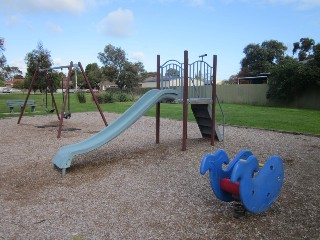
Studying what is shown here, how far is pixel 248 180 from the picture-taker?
3.31 metres

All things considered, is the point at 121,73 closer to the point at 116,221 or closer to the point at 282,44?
the point at 282,44

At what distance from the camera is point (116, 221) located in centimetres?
353

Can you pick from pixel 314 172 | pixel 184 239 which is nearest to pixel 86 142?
pixel 184 239

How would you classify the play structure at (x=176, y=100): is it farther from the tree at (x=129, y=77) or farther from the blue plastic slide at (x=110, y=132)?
the tree at (x=129, y=77)

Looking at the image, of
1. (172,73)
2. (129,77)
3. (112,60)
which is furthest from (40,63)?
(112,60)

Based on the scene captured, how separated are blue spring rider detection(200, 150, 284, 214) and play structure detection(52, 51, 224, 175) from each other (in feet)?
8.39

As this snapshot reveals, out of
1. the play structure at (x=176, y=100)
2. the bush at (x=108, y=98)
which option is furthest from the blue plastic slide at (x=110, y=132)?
the bush at (x=108, y=98)

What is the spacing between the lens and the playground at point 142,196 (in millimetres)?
3299

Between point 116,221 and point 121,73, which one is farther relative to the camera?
point 121,73

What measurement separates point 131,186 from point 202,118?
3.89 m

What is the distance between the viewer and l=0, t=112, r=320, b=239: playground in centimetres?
330

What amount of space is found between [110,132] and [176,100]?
5.92 feet

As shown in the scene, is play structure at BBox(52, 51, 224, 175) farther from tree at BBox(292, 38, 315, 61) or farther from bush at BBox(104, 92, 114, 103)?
tree at BBox(292, 38, 315, 61)

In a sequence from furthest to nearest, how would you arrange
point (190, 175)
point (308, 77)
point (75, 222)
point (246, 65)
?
point (246, 65) < point (308, 77) < point (190, 175) < point (75, 222)
